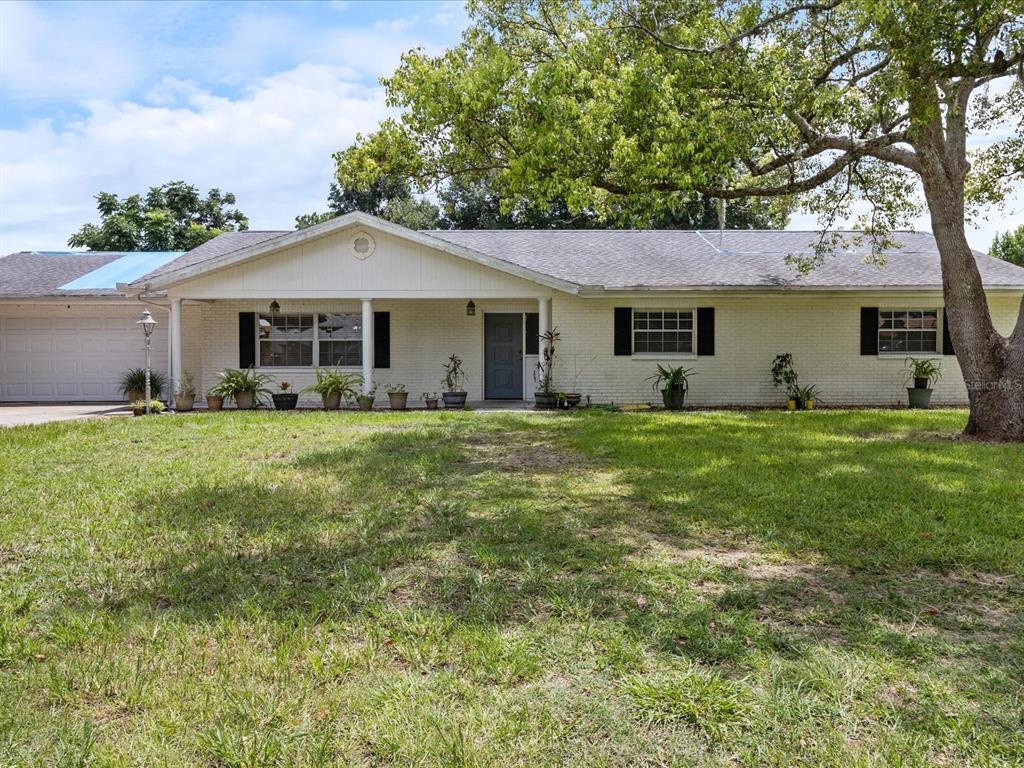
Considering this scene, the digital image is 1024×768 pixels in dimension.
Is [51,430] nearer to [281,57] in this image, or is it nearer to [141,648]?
[281,57]

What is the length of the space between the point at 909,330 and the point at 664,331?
558cm

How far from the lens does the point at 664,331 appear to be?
51.4 feet

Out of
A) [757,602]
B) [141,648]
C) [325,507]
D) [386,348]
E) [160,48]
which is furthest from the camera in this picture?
[386,348]

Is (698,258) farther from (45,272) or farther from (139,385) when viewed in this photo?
(45,272)

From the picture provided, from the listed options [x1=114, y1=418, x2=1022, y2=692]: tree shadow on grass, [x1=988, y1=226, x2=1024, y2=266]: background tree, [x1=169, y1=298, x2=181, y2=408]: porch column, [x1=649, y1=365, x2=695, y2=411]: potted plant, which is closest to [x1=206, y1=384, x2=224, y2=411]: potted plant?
[x1=169, y1=298, x2=181, y2=408]: porch column

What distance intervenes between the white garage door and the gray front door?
26.6 ft

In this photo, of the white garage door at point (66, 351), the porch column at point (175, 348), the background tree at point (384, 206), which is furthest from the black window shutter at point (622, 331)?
the background tree at point (384, 206)

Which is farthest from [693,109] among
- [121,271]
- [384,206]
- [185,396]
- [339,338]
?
[384,206]

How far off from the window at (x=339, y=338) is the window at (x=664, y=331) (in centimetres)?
646

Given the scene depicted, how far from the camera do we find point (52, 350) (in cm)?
1725

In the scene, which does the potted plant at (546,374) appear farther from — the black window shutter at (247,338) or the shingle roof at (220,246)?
the shingle roof at (220,246)

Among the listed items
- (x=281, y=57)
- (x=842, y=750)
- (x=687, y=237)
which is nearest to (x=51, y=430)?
(x=281, y=57)

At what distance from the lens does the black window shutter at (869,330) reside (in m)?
15.5

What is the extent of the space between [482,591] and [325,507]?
7.69 feet
